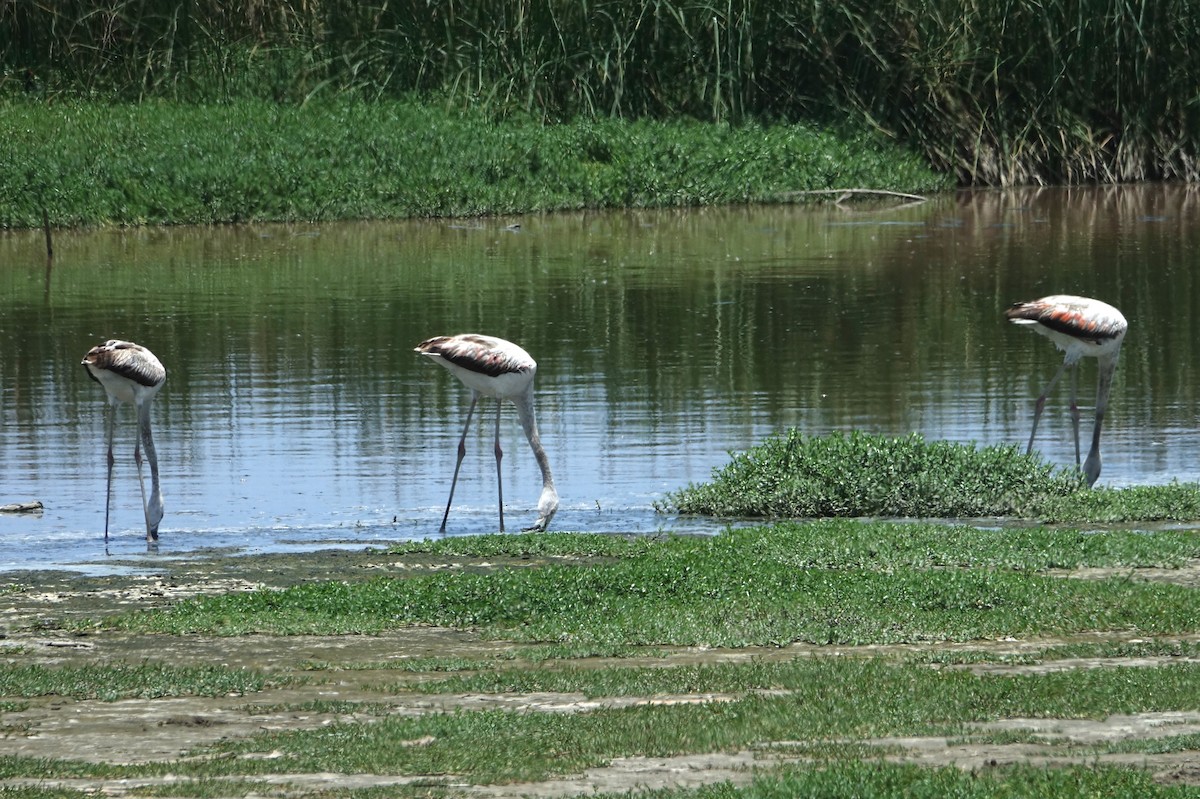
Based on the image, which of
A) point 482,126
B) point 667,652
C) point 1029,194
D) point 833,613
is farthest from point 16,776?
point 1029,194

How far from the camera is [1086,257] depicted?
29.9 metres

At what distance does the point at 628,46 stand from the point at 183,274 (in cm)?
1316

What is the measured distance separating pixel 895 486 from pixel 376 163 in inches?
966

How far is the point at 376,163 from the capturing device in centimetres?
3706

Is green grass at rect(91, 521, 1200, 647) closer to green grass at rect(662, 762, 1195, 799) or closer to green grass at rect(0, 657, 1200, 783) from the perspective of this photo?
green grass at rect(0, 657, 1200, 783)

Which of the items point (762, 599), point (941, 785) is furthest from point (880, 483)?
point (941, 785)

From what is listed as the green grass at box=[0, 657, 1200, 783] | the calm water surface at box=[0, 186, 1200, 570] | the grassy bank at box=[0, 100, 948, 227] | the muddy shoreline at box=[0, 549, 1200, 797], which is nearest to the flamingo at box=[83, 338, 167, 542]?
the calm water surface at box=[0, 186, 1200, 570]

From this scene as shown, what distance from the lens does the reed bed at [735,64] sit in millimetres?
39125

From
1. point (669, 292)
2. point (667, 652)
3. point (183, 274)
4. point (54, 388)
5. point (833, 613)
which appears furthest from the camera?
point (183, 274)

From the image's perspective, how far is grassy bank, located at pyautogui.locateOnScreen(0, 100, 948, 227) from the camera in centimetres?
3544

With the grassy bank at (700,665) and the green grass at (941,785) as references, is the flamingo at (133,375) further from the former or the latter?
the green grass at (941,785)

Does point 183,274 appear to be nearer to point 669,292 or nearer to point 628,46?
point 669,292

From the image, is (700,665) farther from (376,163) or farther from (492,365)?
(376,163)

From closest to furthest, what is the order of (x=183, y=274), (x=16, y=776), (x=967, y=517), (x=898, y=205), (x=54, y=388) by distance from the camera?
(x=16, y=776) → (x=967, y=517) → (x=54, y=388) → (x=183, y=274) → (x=898, y=205)
